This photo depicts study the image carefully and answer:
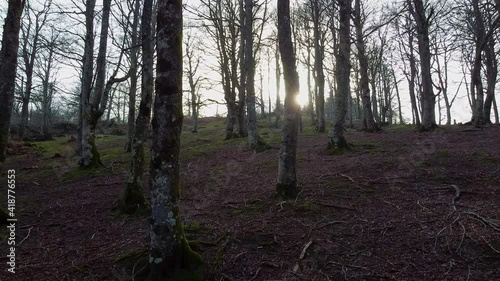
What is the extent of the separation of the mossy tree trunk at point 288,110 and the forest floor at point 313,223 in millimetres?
475

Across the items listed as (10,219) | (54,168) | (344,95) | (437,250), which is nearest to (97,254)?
(10,219)

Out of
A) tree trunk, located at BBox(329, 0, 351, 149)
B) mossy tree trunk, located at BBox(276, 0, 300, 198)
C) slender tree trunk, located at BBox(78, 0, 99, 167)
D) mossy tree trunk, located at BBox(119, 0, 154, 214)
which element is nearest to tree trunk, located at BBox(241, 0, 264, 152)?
tree trunk, located at BBox(329, 0, 351, 149)

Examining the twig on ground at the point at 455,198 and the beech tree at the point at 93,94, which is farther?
the beech tree at the point at 93,94

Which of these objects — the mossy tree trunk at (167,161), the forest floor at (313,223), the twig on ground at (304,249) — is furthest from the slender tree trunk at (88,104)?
the twig on ground at (304,249)

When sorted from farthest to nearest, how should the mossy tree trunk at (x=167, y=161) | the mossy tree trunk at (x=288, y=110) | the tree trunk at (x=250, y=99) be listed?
1. the tree trunk at (x=250, y=99)
2. the mossy tree trunk at (x=288, y=110)
3. the mossy tree trunk at (x=167, y=161)

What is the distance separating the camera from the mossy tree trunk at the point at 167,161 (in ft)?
12.5

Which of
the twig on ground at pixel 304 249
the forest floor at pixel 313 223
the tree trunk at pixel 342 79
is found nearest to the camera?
the forest floor at pixel 313 223

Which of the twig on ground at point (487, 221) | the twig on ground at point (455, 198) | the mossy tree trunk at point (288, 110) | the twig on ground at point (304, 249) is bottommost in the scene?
the twig on ground at point (304, 249)

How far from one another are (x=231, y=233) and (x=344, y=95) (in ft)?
25.3

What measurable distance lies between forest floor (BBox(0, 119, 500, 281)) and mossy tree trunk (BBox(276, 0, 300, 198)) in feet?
1.56

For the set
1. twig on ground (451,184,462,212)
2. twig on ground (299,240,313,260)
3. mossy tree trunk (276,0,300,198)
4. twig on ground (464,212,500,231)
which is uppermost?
mossy tree trunk (276,0,300,198)

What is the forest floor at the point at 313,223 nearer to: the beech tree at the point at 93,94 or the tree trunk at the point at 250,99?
the beech tree at the point at 93,94

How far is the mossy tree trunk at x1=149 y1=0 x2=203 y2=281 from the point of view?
382cm

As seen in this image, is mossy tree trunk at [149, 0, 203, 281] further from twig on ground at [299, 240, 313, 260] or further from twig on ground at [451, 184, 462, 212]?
twig on ground at [451, 184, 462, 212]
